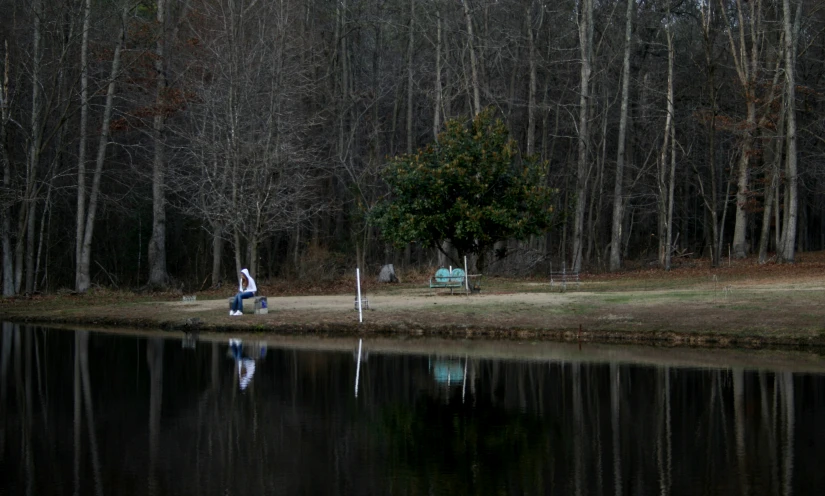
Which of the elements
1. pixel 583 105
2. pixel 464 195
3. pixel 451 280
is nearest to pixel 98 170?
pixel 464 195

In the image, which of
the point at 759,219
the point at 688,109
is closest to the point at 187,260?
the point at 688,109

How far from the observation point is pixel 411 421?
1484cm

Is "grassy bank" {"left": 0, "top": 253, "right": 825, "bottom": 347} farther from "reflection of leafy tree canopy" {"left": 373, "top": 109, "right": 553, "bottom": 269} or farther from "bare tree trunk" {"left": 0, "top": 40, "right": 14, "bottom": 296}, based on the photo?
"bare tree trunk" {"left": 0, "top": 40, "right": 14, "bottom": 296}

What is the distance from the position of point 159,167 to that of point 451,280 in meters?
15.6

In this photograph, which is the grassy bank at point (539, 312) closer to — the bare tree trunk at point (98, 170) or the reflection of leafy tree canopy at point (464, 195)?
the reflection of leafy tree canopy at point (464, 195)

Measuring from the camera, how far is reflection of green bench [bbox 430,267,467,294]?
33.2 m

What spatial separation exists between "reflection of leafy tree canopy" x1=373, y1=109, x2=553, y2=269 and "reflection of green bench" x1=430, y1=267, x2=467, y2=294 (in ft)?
5.36

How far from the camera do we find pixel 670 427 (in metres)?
14.2

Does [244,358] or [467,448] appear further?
[244,358]

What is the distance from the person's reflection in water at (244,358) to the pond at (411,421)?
11cm

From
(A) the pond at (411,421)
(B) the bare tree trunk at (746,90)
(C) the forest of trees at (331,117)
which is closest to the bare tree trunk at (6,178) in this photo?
(C) the forest of trees at (331,117)

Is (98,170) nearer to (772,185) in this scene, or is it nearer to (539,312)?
(539,312)

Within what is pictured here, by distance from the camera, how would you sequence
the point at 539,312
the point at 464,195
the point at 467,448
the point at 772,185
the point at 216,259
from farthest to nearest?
the point at 772,185, the point at 216,259, the point at 464,195, the point at 539,312, the point at 467,448

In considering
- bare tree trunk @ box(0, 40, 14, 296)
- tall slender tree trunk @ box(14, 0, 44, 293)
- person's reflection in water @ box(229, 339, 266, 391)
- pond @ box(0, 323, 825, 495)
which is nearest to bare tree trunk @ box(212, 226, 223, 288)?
tall slender tree trunk @ box(14, 0, 44, 293)
